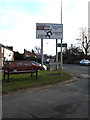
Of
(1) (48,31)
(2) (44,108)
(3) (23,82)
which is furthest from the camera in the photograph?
(1) (48,31)

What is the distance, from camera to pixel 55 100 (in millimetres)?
6004

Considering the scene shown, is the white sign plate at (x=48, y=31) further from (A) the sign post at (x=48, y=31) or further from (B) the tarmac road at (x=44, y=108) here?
(B) the tarmac road at (x=44, y=108)

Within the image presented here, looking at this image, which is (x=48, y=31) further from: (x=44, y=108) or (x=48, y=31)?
(x=44, y=108)

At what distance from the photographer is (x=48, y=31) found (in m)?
18.9

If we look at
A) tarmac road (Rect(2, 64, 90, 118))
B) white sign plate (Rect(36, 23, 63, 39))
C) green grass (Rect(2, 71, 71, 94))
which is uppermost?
white sign plate (Rect(36, 23, 63, 39))

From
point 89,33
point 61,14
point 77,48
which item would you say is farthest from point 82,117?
point 77,48

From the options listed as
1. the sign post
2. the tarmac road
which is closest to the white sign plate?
the sign post

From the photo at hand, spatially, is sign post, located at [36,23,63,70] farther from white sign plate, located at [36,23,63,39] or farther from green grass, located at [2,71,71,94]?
green grass, located at [2,71,71,94]

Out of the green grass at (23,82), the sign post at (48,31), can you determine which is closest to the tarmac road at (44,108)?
the green grass at (23,82)

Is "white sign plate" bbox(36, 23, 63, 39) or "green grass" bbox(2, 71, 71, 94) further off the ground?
"white sign plate" bbox(36, 23, 63, 39)

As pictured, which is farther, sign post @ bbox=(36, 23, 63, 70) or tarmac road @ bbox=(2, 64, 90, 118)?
sign post @ bbox=(36, 23, 63, 70)

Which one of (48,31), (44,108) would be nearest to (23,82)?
(44,108)

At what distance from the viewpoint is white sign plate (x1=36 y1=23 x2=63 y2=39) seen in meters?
18.8

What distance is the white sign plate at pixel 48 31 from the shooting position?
18.8 meters
